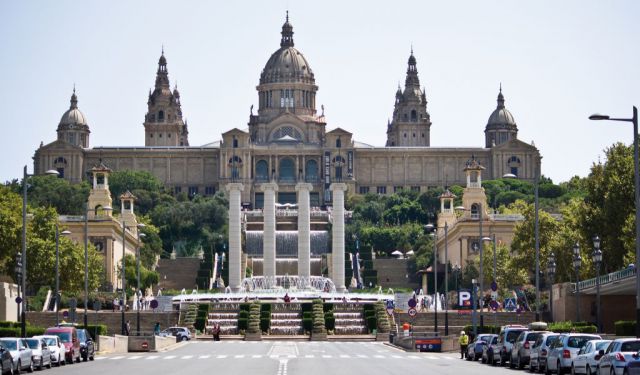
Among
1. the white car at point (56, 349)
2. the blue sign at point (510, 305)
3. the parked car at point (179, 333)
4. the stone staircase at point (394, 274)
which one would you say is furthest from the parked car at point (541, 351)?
the stone staircase at point (394, 274)

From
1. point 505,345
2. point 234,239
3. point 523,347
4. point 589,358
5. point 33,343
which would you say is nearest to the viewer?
point 589,358

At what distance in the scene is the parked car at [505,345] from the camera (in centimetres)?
6359

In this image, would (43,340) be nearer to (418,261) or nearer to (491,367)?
(491,367)

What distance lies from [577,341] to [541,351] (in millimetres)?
3289

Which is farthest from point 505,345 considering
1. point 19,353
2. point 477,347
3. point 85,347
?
point 19,353

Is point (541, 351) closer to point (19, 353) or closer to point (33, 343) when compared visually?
point (19, 353)

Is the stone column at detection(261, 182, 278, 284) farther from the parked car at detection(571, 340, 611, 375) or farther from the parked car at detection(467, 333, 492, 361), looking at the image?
the parked car at detection(571, 340, 611, 375)

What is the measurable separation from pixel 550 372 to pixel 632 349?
917cm

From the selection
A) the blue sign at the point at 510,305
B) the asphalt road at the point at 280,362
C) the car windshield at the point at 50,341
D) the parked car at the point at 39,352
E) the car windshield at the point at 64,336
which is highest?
the blue sign at the point at 510,305

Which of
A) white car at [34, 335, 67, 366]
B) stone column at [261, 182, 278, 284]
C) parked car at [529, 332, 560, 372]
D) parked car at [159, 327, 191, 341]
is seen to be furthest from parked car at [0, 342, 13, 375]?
stone column at [261, 182, 278, 284]

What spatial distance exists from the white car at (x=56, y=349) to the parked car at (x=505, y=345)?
17.5 meters

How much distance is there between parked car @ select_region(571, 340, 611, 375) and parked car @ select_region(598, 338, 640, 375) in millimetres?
1061

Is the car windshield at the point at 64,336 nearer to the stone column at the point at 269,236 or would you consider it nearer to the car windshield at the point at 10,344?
the car windshield at the point at 10,344

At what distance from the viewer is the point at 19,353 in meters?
55.3
